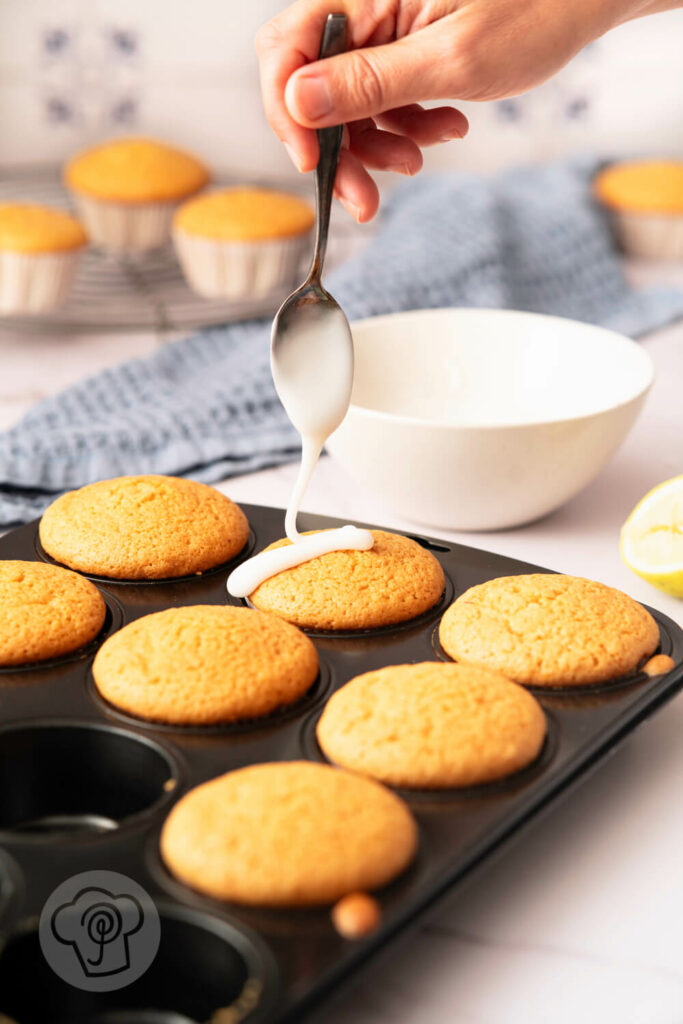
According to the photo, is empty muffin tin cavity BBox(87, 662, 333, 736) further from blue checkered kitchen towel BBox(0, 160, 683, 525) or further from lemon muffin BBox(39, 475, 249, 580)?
blue checkered kitchen towel BBox(0, 160, 683, 525)

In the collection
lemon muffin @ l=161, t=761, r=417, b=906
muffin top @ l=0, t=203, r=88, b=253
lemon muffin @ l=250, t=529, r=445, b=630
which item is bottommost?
muffin top @ l=0, t=203, r=88, b=253

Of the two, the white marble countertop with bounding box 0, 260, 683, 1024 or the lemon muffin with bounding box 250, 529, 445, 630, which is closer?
the white marble countertop with bounding box 0, 260, 683, 1024

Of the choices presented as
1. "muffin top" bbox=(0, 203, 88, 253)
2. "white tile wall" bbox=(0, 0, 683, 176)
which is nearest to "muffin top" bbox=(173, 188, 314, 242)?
"muffin top" bbox=(0, 203, 88, 253)

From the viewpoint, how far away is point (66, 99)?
9.12 ft

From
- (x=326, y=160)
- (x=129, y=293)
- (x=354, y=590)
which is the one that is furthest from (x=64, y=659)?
(x=129, y=293)

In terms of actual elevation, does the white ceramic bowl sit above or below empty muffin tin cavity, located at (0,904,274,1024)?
above

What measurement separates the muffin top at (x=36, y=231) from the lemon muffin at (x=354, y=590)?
4.00 feet

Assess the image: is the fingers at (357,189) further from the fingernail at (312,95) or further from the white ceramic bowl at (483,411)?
the fingernail at (312,95)

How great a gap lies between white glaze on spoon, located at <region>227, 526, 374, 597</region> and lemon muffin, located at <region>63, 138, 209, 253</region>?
152 cm

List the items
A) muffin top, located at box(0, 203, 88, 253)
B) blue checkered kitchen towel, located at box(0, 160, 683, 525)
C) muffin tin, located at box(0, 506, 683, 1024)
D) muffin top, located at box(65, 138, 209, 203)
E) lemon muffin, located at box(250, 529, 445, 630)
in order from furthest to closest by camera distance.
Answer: muffin top, located at box(65, 138, 209, 203), muffin top, located at box(0, 203, 88, 253), blue checkered kitchen towel, located at box(0, 160, 683, 525), lemon muffin, located at box(250, 529, 445, 630), muffin tin, located at box(0, 506, 683, 1024)

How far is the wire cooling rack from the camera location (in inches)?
87.0

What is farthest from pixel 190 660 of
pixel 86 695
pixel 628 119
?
pixel 628 119

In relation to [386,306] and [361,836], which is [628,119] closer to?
[386,306]

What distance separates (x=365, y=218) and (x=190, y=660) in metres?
0.67
